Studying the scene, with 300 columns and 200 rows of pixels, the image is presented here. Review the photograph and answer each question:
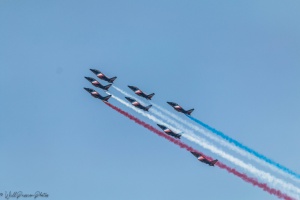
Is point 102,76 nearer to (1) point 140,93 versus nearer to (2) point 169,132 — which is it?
(1) point 140,93

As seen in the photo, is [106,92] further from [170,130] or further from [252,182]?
[252,182]

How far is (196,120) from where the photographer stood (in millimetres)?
159500

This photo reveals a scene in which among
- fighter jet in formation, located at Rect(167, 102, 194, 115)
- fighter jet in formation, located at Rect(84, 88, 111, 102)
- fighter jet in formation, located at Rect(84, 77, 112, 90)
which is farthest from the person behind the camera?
fighter jet in formation, located at Rect(84, 77, 112, 90)

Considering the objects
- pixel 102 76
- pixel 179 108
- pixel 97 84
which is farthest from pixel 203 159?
pixel 102 76

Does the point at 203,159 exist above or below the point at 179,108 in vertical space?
below

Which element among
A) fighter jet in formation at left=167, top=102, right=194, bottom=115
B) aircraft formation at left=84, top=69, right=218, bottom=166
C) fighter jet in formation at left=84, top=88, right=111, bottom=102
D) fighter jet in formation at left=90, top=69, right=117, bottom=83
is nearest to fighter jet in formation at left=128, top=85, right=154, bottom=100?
aircraft formation at left=84, top=69, right=218, bottom=166

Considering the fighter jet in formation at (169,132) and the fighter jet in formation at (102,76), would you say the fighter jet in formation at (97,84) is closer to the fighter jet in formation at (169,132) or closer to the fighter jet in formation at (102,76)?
the fighter jet in formation at (102,76)

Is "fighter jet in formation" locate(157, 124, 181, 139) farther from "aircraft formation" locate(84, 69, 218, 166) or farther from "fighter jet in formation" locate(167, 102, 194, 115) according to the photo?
"fighter jet in formation" locate(167, 102, 194, 115)

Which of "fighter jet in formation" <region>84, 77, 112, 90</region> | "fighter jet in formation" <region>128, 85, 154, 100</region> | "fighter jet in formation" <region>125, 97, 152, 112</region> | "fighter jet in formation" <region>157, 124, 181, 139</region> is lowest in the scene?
"fighter jet in formation" <region>157, 124, 181, 139</region>

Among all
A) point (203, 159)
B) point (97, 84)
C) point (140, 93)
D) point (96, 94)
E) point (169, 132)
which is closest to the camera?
point (203, 159)

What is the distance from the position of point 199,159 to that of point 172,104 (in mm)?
19534

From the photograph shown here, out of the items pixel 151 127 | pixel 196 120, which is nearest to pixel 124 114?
pixel 151 127

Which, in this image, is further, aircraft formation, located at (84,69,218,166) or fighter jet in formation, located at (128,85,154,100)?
fighter jet in formation, located at (128,85,154,100)

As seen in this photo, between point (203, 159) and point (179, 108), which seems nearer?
point (203, 159)
